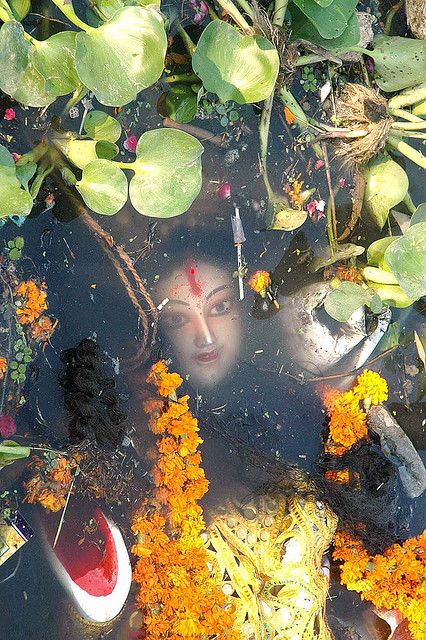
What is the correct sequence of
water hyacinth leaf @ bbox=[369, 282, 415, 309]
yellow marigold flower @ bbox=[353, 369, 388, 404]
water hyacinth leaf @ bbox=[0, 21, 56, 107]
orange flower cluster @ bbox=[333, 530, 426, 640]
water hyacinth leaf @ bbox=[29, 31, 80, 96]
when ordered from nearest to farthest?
water hyacinth leaf @ bbox=[0, 21, 56, 107], water hyacinth leaf @ bbox=[29, 31, 80, 96], water hyacinth leaf @ bbox=[369, 282, 415, 309], orange flower cluster @ bbox=[333, 530, 426, 640], yellow marigold flower @ bbox=[353, 369, 388, 404]

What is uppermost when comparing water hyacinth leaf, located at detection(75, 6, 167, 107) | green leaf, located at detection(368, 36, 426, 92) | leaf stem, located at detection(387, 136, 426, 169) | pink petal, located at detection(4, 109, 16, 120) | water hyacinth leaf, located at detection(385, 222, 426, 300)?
water hyacinth leaf, located at detection(75, 6, 167, 107)

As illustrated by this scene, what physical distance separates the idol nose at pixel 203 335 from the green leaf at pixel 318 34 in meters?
0.92

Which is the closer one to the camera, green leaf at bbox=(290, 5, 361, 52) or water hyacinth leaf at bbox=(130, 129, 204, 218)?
water hyacinth leaf at bbox=(130, 129, 204, 218)

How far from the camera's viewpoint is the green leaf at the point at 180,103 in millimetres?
2236

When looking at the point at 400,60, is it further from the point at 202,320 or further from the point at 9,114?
the point at 9,114

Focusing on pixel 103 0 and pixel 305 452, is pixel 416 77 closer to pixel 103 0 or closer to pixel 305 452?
pixel 103 0

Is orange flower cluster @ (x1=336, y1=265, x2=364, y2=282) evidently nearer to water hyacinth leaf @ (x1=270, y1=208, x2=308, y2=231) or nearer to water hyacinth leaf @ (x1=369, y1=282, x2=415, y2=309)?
water hyacinth leaf @ (x1=369, y1=282, x2=415, y2=309)

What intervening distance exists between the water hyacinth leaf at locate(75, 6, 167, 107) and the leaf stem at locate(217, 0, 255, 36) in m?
0.34

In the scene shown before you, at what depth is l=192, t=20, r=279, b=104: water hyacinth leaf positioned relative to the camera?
1924 millimetres

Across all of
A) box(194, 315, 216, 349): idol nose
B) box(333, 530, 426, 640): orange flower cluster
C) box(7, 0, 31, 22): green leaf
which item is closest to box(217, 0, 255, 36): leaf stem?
box(7, 0, 31, 22): green leaf

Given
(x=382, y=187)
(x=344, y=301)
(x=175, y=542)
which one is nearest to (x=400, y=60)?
(x=382, y=187)

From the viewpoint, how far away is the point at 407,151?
91.5 inches

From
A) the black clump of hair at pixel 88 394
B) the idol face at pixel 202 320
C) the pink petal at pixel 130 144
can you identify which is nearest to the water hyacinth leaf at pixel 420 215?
the idol face at pixel 202 320

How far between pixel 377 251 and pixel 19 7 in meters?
1.30
